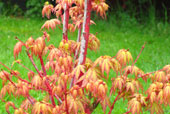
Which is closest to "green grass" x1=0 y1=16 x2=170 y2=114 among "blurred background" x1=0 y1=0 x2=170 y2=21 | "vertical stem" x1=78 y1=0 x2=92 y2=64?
"blurred background" x1=0 y1=0 x2=170 y2=21

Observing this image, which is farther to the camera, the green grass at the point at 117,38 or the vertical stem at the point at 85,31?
the green grass at the point at 117,38

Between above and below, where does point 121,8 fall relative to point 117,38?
above

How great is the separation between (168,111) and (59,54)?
1942 millimetres

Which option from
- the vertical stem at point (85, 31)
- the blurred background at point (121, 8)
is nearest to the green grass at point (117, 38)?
the blurred background at point (121, 8)

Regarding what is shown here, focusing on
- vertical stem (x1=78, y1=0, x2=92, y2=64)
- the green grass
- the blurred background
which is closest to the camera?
vertical stem (x1=78, y1=0, x2=92, y2=64)

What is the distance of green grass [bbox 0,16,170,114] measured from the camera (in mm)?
5277

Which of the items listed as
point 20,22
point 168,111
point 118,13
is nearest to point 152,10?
point 118,13

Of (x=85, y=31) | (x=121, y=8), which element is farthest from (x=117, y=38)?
(x=85, y=31)

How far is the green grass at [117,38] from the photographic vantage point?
17.3 ft

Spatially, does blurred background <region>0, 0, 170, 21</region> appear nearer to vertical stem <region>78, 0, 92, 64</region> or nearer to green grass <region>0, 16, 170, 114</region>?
green grass <region>0, 16, 170, 114</region>

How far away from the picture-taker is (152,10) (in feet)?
32.9

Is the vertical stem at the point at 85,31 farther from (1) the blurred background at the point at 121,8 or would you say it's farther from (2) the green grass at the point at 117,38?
(1) the blurred background at the point at 121,8

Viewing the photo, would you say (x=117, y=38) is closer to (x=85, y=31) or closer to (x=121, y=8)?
(x=121, y=8)

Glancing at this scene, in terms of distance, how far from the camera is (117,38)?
765 centimetres
